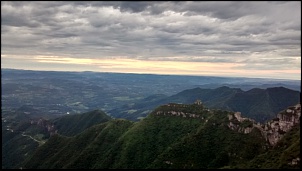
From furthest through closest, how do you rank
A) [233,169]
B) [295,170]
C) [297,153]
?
[233,169] → [297,153] → [295,170]

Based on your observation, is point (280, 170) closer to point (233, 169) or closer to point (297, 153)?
point (297, 153)

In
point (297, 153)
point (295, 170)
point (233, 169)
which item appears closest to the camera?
point (295, 170)

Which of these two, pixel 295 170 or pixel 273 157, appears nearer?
pixel 295 170

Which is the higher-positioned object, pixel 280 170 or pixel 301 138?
pixel 301 138

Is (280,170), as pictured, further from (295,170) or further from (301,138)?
(301,138)

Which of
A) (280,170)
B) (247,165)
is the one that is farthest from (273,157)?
(280,170)

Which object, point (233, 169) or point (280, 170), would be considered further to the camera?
point (233, 169)

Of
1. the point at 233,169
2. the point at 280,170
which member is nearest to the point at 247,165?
the point at 233,169

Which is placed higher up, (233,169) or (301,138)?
(301,138)

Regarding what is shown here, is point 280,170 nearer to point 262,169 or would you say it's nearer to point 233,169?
point 262,169
